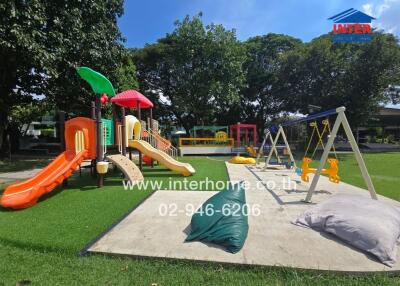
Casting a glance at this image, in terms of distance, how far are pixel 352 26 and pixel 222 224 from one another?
81.5 ft

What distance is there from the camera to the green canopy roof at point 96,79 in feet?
26.9

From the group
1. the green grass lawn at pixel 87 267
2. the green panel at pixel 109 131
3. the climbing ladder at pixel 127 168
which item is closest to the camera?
the green grass lawn at pixel 87 267

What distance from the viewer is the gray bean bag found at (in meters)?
3.78

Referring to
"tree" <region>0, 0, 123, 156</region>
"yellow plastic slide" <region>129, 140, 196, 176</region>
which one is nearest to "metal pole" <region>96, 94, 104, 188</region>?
"yellow plastic slide" <region>129, 140, 196, 176</region>

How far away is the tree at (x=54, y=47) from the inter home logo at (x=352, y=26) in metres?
16.4

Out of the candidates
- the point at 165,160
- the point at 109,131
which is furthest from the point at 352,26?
the point at 109,131

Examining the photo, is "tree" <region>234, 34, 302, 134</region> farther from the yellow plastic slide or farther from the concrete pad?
the concrete pad

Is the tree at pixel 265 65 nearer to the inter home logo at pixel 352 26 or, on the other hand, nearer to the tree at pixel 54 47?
the inter home logo at pixel 352 26

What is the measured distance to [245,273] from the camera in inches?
134

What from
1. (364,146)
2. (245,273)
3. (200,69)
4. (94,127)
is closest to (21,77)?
(94,127)

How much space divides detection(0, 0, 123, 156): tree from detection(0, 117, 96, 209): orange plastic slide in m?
4.58

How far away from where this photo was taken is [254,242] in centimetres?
421

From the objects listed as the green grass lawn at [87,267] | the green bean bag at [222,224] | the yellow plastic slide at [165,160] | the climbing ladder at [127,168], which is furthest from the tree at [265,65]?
the green grass lawn at [87,267]

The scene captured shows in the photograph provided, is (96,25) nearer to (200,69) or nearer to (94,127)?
(94,127)
